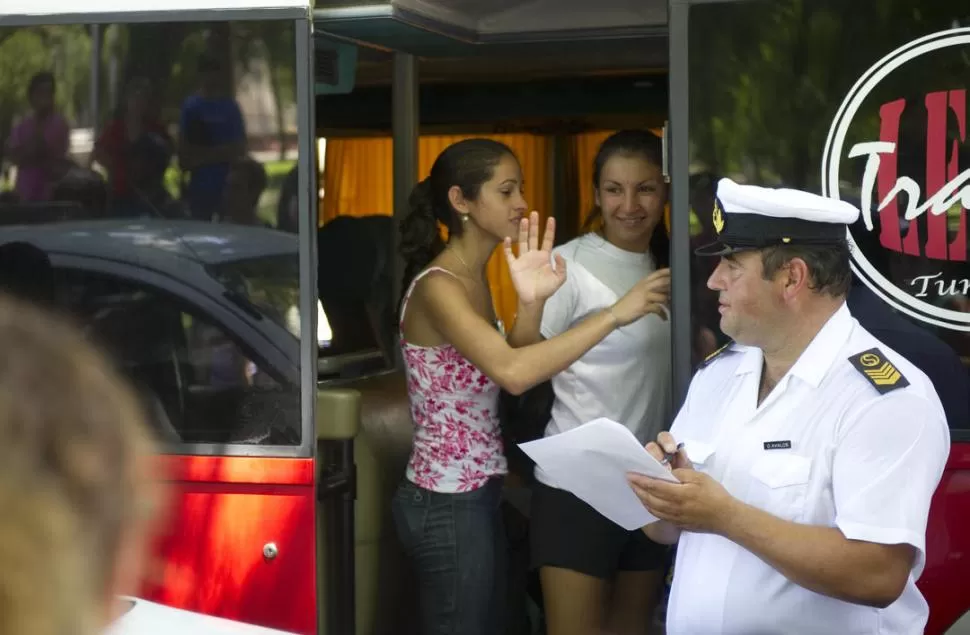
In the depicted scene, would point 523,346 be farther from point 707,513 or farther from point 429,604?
point 707,513

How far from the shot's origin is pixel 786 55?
2.87 meters

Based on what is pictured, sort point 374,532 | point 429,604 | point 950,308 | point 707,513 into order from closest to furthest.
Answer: point 707,513, point 950,308, point 429,604, point 374,532

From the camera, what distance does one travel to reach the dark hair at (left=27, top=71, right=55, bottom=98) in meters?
3.15

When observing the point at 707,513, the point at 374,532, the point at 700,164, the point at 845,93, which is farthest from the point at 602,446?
the point at 374,532

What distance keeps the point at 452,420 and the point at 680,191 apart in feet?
2.73

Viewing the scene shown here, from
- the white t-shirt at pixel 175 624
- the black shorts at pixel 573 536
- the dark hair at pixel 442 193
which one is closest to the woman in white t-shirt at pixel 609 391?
the black shorts at pixel 573 536

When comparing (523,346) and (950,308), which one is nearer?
(950,308)

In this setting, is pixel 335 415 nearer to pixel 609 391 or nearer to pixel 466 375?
pixel 466 375

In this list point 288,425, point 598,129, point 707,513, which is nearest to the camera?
point 707,513

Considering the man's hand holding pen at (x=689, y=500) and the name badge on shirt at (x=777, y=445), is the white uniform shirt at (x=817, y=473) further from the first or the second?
the man's hand holding pen at (x=689, y=500)

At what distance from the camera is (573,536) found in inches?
131

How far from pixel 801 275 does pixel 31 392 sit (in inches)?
70.5

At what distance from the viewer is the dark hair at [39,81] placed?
315cm

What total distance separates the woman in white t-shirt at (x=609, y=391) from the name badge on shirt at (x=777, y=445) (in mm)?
967
